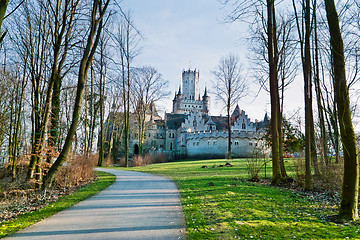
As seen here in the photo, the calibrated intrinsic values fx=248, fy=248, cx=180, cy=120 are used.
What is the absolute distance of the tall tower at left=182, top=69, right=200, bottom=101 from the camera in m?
89.3

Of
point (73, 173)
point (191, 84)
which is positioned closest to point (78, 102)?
point (73, 173)

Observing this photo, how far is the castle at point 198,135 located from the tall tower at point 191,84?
24.6 m

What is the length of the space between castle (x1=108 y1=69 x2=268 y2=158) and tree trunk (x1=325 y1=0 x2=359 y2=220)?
25.2 metres

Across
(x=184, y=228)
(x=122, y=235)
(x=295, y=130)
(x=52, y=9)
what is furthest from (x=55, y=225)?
(x=295, y=130)

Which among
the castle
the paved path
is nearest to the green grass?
the paved path

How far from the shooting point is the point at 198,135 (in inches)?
1708

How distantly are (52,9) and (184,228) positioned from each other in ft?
34.2

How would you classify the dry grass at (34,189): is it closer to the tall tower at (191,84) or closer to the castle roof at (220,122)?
the castle roof at (220,122)

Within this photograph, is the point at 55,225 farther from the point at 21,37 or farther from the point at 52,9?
the point at 21,37

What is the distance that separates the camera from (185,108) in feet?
280

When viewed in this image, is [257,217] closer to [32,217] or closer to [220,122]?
[32,217]

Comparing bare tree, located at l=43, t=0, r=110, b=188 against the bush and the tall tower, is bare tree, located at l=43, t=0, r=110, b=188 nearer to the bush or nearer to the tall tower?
the bush

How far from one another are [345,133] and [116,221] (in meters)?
5.73

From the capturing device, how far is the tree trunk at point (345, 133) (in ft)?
19.2
